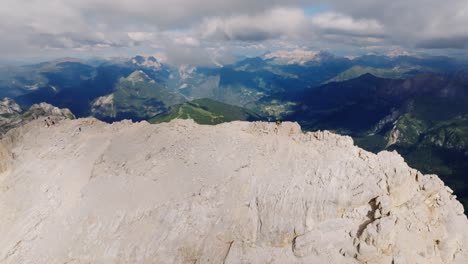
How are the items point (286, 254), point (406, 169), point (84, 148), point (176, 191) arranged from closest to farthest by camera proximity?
point (286, 254) → point (406, 169) → point (176, 191) → point (84, 148)

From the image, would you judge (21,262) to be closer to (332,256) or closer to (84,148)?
(84,148)

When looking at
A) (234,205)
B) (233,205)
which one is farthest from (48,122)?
(234,205)

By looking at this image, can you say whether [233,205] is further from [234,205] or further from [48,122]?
[48,122]

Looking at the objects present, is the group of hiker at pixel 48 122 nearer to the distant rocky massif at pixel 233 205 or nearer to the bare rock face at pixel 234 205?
the distant rocky massif at pixel 233 205

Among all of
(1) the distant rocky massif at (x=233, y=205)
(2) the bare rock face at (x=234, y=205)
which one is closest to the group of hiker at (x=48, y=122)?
(1) the distant rocky massif at (x=233, y=205)

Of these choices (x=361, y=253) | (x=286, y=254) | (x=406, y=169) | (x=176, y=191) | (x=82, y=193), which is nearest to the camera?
(x=361, y=253)

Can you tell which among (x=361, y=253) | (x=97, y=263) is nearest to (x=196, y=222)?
(x=97, y=263)

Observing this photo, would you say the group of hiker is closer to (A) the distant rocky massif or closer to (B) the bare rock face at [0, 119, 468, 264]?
(A) the distant rocky massif

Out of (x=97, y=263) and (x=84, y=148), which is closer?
(x=97, y=263)

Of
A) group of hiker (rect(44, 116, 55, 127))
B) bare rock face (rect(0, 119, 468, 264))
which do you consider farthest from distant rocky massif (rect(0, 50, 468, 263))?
group of hiker (rect(44, 116, 55, 127))
